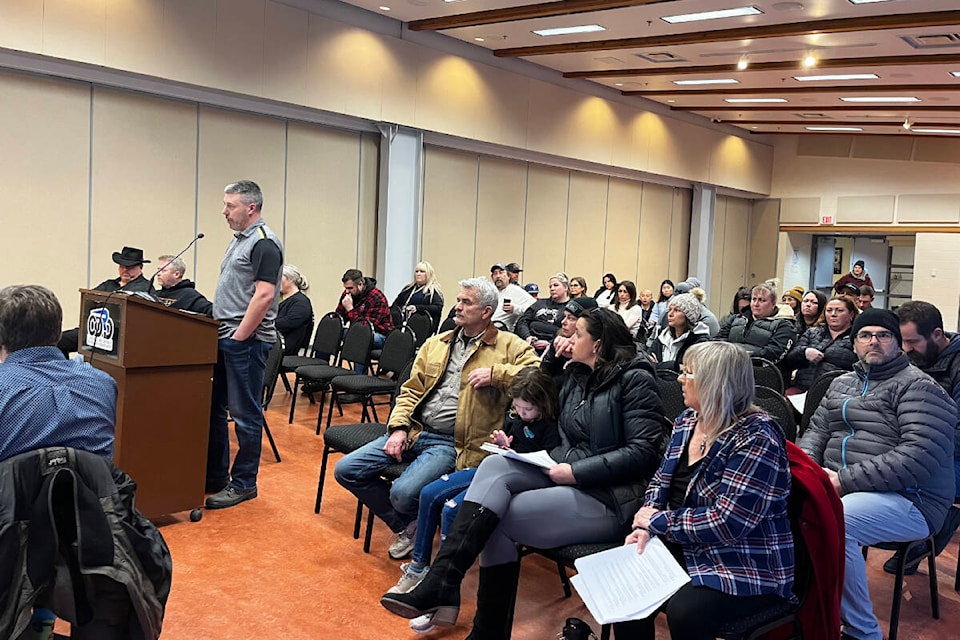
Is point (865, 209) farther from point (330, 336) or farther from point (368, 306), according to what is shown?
point (330, 336)

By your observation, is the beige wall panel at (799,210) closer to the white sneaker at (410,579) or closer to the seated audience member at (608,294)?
the seated audience member at (608,294)

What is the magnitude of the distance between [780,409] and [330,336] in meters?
4.34

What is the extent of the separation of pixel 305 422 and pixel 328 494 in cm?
199

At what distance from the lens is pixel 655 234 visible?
15.6m

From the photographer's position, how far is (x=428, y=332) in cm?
751

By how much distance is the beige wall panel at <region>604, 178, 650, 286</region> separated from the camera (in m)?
14.4

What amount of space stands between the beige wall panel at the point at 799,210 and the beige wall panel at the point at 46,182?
14.9 metres

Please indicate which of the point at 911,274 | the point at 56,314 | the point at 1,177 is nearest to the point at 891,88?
the point at 911,274

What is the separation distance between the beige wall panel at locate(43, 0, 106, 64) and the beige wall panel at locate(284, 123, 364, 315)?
2.50 m

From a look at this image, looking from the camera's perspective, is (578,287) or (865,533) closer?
(865,533)

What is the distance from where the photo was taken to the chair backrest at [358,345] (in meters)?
6.49

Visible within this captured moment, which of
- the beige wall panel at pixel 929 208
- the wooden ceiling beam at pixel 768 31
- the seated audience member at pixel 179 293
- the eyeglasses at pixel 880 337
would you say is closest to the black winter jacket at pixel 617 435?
the eyeglasses at pixel 880 337

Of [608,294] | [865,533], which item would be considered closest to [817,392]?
[865,533]

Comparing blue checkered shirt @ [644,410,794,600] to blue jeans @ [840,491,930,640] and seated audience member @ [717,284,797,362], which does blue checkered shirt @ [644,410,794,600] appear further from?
seated audience member @ [717,284,797,362]
